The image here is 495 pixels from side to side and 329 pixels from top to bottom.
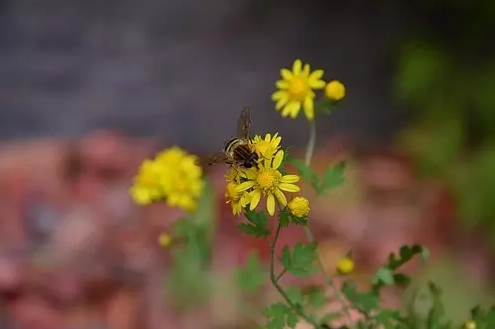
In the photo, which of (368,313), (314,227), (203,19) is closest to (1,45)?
(203,19)

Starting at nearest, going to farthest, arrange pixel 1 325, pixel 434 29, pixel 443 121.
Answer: pixel 1 325 → pixel 443 121 → pixel 434 29

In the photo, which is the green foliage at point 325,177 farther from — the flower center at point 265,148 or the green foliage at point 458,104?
the green foliage at point 458,104

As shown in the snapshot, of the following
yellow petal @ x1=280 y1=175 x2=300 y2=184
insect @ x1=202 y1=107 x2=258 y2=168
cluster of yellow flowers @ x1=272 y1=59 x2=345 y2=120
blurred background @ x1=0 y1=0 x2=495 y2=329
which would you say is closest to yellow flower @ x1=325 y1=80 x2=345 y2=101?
cluster of yellow flowers @ x1=272 y1=59 x2=345 y2=120

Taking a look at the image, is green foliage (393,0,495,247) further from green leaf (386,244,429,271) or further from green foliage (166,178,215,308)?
green leaf (386,244,429,271)

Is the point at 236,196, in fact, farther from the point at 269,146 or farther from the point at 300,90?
the point at 300,90

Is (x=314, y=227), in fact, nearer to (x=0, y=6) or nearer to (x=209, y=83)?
(x=209, y=83)

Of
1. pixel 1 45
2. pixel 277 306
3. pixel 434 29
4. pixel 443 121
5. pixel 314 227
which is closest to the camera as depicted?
pixel 277 306

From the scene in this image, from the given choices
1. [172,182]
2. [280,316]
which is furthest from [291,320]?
[172,182]

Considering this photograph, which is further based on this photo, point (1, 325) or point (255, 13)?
point (255, 13)
